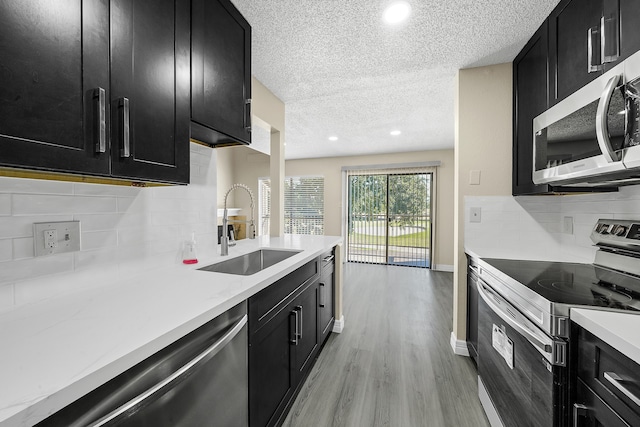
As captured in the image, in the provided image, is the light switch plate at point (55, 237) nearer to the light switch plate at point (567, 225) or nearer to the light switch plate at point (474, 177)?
the light switch plate at point (474, 177)

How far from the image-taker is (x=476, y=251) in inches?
75.9

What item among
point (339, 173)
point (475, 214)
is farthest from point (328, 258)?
point (339, 173)

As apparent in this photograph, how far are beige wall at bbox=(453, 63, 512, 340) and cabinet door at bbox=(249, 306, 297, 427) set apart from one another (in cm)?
149

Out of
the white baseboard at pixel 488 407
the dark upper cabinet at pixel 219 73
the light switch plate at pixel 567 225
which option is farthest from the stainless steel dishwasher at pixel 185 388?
the light switch plate at pixel 567 225

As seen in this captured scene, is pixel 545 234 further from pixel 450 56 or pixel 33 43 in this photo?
pixel 33 43

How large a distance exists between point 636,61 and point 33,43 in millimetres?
1892

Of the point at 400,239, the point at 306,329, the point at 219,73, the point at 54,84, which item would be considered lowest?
the point at 306,329

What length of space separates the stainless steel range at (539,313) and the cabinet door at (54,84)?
63.0 inches

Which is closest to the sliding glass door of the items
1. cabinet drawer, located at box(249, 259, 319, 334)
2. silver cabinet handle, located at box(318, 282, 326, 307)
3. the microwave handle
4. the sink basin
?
silver cabinet handle, located at box(318, 282, 326, 307)

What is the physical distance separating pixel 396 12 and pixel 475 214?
157cm

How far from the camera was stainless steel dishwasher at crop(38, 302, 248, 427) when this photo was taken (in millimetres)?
554

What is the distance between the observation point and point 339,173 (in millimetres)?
5723

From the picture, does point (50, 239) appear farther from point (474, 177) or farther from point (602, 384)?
point (474, 177)

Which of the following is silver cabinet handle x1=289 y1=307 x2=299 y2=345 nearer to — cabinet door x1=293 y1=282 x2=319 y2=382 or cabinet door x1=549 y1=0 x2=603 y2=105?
cabinet door x1=293 y1=282 x2=319 y2=382
